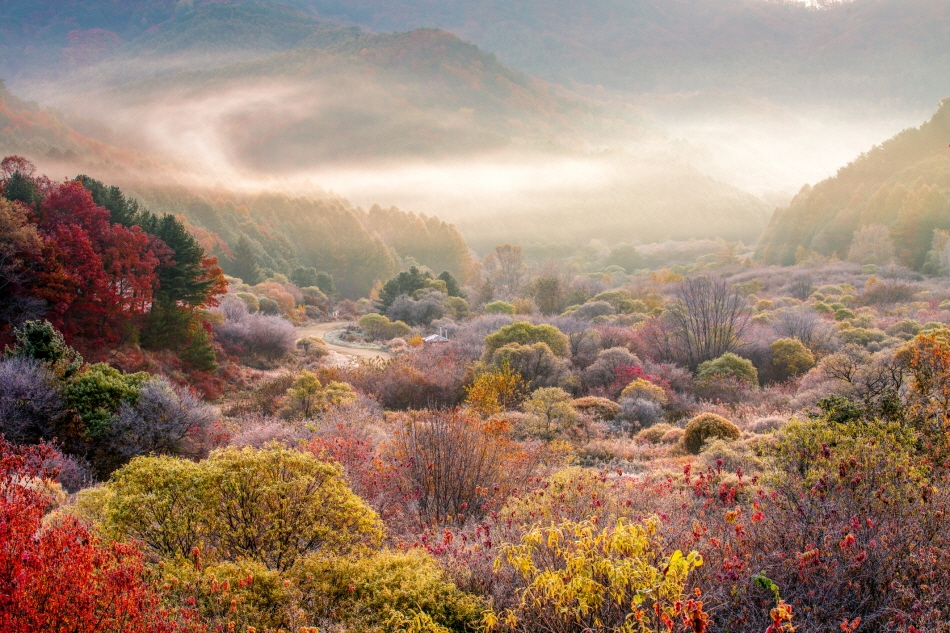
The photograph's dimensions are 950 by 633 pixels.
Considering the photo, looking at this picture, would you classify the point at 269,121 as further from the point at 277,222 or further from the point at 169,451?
the point at 169,451

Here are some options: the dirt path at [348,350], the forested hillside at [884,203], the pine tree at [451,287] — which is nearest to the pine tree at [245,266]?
the dirt path at [348,350]

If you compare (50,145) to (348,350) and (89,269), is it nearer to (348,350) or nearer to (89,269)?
(348,350)

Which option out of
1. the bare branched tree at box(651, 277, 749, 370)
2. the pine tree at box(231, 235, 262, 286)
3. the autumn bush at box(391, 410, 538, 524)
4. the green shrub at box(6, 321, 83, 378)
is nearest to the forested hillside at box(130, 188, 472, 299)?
the pine tree at box(231, 235, 262, 286)

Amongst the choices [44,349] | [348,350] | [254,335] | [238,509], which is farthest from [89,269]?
[238,509]

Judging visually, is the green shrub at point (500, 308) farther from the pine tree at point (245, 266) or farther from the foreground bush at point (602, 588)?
the foreground bush at point (602, 588)

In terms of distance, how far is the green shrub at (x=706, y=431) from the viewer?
1077 centimetres

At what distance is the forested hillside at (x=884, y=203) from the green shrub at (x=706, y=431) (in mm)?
46267

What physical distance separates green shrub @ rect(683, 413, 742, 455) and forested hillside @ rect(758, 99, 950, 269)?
4627cm

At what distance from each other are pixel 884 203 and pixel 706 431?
5821 cm

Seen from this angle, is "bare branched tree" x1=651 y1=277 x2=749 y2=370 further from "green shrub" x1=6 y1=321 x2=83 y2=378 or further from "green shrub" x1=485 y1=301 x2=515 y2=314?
"green shrub" x1=6 y1=321 x2=83 y2=378

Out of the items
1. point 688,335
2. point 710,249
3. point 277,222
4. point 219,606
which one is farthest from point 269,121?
point 219,606

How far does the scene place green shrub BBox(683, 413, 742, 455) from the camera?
35.3 feet

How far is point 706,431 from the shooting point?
35.6 ft

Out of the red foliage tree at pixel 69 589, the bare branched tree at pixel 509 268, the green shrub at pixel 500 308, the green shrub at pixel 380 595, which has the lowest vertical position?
the green shrub at pixel 500 308
